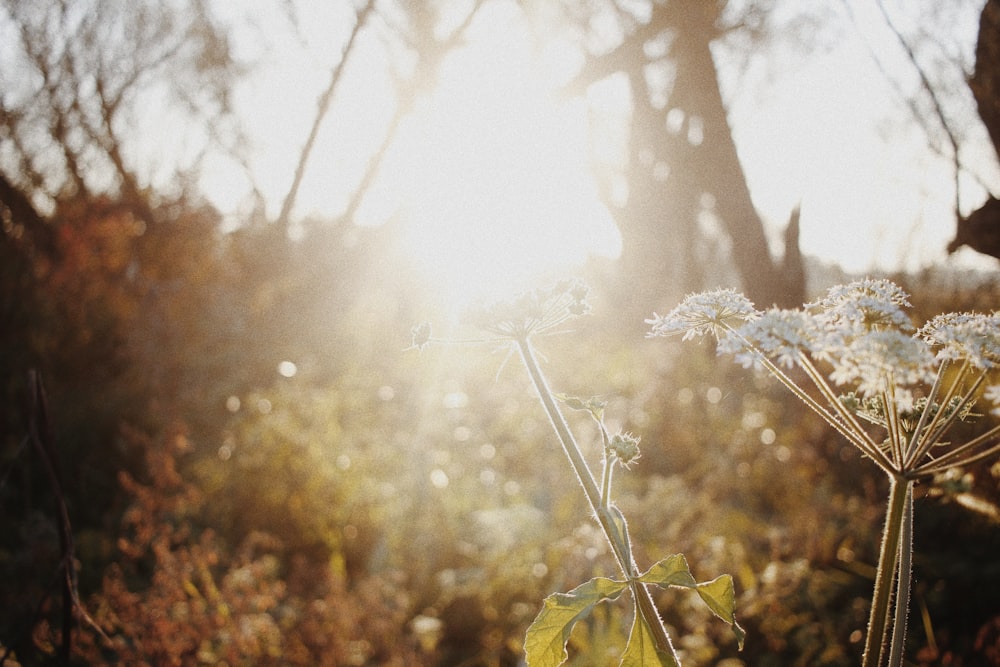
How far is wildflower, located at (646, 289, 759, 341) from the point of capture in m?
1.11

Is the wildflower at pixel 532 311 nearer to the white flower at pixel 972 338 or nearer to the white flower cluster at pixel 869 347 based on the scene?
the white flower cluster at pixel 869 347

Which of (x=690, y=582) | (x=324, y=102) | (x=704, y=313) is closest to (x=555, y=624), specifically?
(x=690, y=582)

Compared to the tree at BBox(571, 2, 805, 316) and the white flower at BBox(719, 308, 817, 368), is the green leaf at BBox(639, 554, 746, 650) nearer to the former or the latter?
the white flower at BBox(719, 308, 817, 368)

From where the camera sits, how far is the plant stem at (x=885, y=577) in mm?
875

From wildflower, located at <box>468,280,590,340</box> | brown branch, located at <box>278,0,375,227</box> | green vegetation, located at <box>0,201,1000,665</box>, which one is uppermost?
brown branch, located at <box>278,0,375,227</box>

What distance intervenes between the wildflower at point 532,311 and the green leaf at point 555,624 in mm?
451

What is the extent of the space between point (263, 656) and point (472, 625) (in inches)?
49.1

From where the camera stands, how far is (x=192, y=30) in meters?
10.3

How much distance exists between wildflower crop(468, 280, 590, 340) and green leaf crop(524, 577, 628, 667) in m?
0.45

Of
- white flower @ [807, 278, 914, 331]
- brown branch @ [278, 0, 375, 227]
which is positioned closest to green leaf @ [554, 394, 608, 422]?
white flower @ [807, 278, 914, 331]

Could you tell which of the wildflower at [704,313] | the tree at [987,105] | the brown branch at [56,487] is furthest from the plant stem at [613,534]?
the tree at [987,105]

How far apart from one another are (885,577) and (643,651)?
1.26ft

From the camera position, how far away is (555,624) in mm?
911

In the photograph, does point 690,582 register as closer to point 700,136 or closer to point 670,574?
point 670,574
